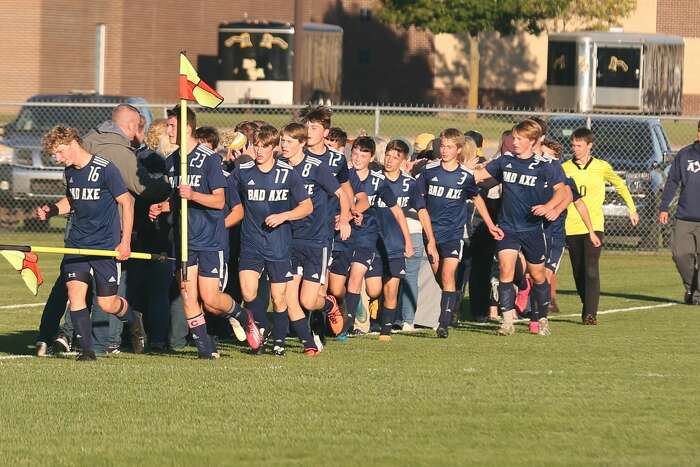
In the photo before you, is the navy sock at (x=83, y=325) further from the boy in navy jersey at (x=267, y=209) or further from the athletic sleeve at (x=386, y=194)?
the athletic sleeve at (x=386, y=194)

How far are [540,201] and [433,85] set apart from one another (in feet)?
170

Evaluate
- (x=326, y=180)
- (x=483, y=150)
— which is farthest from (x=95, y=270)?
(x=483, y=150)

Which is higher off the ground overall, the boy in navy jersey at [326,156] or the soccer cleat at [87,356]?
the boy in navy jersey at [326,156]

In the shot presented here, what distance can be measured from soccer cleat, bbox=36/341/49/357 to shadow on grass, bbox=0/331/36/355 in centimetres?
25

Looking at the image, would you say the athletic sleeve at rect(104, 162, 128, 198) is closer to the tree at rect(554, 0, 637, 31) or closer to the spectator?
the spectator

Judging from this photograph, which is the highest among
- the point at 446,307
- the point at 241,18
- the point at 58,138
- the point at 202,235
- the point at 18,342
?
the point at 241,18

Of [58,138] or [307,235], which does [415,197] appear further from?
[58,138]

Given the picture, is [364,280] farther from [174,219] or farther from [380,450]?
[380,450]

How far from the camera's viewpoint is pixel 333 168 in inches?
508

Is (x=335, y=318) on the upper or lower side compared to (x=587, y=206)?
lower

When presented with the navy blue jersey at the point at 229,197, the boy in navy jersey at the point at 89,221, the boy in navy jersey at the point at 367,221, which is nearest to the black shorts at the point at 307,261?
the navy blue jersey at the point at 229,197

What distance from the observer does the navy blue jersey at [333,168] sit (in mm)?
12766

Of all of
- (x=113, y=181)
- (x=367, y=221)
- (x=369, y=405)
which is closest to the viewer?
(x=369, y=405)

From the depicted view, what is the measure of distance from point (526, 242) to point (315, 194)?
8.16ft
